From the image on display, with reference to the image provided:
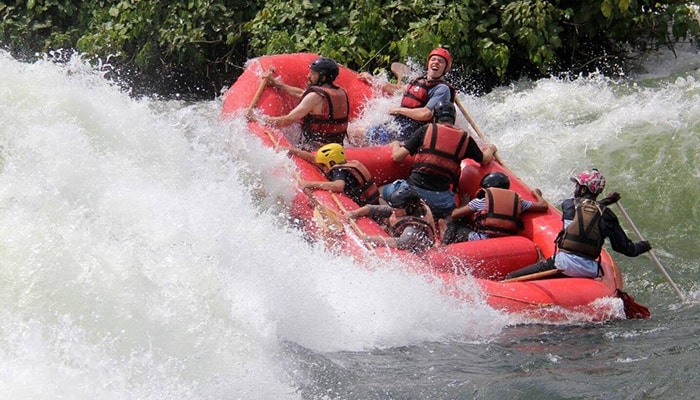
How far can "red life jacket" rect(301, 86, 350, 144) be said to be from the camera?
7.30 m

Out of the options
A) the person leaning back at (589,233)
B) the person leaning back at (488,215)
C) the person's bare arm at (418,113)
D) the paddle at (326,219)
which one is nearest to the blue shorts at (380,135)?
the person's bare arm at (418,113)

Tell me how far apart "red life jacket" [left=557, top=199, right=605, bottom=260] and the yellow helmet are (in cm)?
173

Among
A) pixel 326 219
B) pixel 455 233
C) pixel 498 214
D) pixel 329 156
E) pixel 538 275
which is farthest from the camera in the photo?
pixel 329 156

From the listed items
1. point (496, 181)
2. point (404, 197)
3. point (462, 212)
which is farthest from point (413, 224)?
point (496, 181)

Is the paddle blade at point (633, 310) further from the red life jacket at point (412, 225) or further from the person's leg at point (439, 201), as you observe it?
the person's leg at point (439, 201)

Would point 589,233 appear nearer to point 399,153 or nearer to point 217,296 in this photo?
point 399,153

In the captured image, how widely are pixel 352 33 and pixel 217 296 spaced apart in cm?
668

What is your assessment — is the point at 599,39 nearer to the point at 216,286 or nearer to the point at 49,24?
the point at 49,24

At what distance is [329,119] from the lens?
24.1 ft

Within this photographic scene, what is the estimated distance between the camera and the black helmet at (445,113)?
6.94m

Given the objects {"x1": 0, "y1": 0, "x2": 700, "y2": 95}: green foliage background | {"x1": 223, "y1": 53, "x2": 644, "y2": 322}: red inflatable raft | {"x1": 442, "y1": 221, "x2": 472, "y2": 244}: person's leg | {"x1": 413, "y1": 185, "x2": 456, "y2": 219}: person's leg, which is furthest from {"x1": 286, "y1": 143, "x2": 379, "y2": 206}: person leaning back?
{"x1": 0, "y1": 0, "x2": 700, "y2": 95}: green foliage background

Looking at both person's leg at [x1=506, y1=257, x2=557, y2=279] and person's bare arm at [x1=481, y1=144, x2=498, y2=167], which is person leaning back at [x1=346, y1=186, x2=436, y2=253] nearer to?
person's leg at [x1=506, y1=257, x2=557, y2=279]

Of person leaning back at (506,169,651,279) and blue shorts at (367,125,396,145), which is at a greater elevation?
person leaning back at (506,169,651,279)

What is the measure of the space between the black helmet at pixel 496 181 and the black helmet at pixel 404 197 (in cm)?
71
